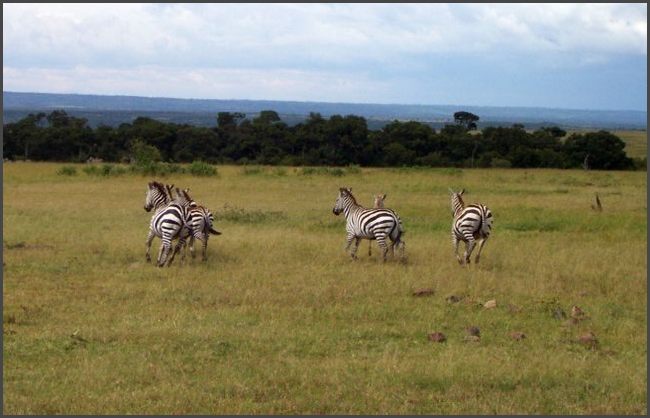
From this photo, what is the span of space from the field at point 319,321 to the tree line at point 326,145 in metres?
29.4

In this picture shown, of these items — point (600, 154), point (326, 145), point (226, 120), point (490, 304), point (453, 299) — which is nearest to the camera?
point (490, 304)

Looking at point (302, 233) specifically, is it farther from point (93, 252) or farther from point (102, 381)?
point (102, 381)

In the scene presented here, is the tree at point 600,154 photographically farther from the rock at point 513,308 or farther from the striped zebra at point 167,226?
the rock at point 513,308

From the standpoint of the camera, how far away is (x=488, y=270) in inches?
538

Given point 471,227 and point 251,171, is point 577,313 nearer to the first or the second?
point 471,227

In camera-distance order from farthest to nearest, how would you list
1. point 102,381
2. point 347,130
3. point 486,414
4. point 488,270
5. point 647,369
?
point 347,130 < point 488,270 < point 647,369 < point 102,381 < point 486,414

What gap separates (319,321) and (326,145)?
44.7 m

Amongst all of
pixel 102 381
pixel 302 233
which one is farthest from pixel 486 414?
pixel 302 233

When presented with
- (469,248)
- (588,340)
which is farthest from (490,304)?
(469,248)

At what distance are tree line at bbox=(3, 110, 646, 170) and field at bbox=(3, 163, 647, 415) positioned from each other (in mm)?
29354

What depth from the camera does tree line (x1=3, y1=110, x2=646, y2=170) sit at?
49531mm

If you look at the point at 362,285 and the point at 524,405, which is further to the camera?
the point at 362,285

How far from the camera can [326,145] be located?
2138 inches

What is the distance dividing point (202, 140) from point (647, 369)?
48944 mm
